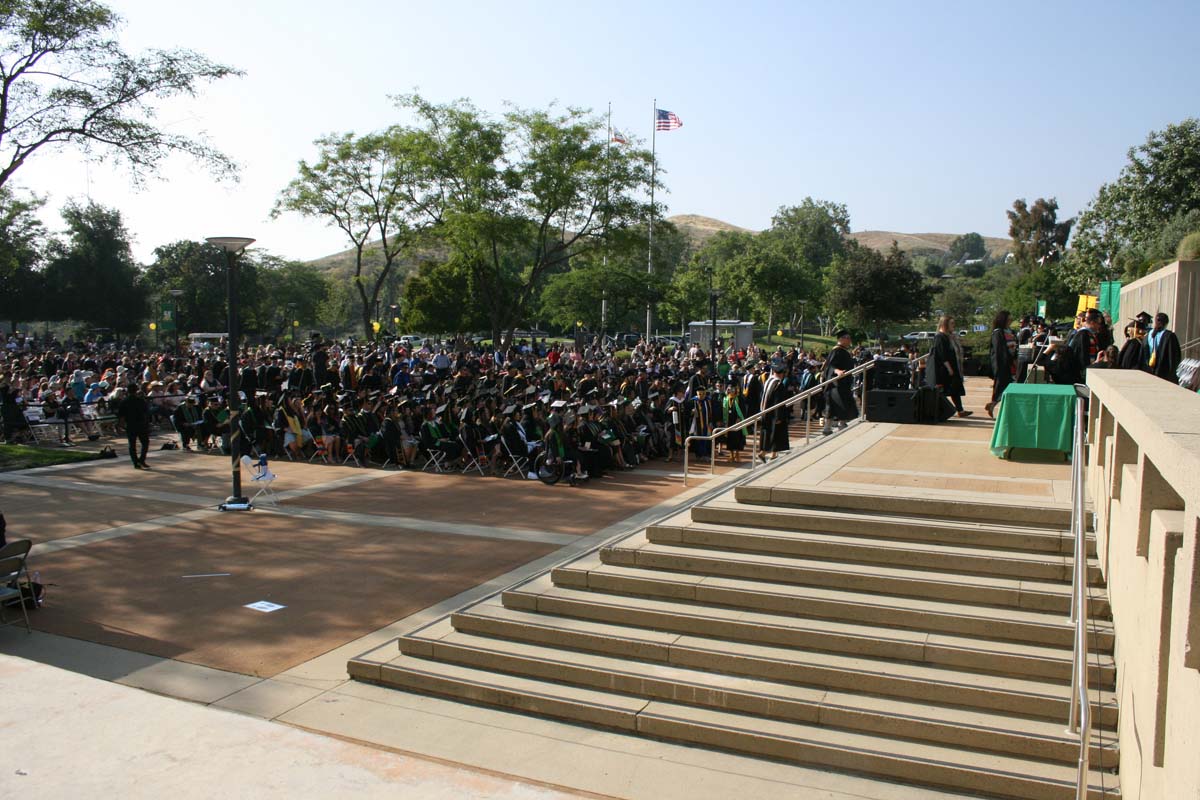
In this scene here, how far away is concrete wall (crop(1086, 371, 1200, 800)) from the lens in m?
3.16

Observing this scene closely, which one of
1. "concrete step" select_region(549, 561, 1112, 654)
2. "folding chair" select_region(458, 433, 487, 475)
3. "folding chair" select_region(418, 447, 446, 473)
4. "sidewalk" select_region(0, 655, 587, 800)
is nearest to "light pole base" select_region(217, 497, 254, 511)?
"folding chair" select_region(418, 447, 446, 473)

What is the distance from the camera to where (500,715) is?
6984mm

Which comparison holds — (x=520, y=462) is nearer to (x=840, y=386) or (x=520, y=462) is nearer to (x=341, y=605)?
(x=840, y=386)

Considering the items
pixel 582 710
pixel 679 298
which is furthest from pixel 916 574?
pixel 679 298

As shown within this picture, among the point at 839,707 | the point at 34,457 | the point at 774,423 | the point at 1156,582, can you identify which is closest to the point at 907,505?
the point at 839,707

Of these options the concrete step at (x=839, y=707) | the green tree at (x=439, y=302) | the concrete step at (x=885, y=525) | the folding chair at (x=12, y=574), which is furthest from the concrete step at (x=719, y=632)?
the green tree at (x=439, y=302)

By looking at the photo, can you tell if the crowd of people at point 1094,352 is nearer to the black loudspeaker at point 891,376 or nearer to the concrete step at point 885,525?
the black loudspeaker at point 891,376

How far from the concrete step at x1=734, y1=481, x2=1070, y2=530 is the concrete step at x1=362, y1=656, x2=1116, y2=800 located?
2673 mm

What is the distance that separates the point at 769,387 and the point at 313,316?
89485 mm

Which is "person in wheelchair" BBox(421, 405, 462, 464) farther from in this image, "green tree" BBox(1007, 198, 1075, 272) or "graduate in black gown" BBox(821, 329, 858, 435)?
"green tree" BBox(1007, 198, 1075, 272)

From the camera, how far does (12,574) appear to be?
8953 mm

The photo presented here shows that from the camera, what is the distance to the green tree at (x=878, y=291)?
183 ft

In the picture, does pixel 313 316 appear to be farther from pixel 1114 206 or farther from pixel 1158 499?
pixel 1158 499

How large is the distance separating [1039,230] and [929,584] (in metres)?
115
